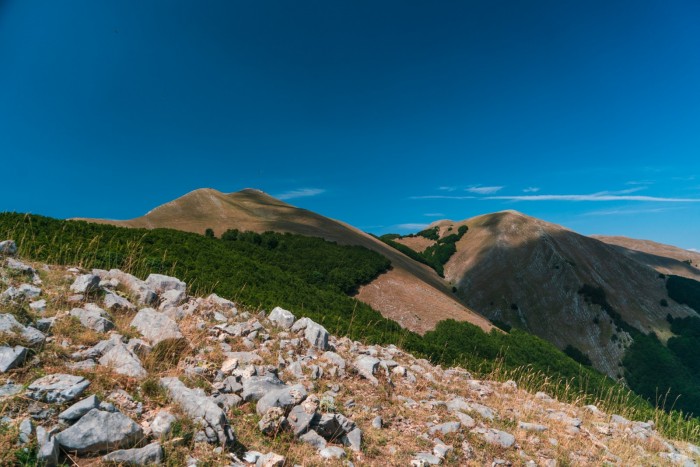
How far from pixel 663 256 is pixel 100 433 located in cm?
16347

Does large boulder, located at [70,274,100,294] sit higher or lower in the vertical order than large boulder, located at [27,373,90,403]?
higher

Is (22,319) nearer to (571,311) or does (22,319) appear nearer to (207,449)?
(207,449)

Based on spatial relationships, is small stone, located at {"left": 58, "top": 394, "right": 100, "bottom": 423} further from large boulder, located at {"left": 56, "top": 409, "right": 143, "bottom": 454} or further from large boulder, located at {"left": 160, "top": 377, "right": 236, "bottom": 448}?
large boulder, located at {"left": 160, "top": 377, "right": 236, "bottom": 448}

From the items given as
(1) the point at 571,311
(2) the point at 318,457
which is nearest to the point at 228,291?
(2) the point at 318,457

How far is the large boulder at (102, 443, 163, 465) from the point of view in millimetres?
3908

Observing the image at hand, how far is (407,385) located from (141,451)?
22.7ft

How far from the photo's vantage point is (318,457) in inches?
206

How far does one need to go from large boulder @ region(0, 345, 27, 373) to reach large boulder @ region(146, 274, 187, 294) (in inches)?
203

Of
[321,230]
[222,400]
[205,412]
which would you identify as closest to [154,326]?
[222,400]

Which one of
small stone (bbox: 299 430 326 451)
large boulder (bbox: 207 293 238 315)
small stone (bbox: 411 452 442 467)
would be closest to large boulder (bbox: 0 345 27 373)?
small stone (bbox: 299 430 326 451)

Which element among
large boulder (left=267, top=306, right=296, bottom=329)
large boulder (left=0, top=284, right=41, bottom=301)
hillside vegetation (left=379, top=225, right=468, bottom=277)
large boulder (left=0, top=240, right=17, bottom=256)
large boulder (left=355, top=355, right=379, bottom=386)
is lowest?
large boulder (left=355, top=355, right=379, bottom=386)

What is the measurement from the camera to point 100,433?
4.02m

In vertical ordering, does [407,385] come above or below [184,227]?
below

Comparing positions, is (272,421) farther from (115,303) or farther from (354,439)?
(115,303)
